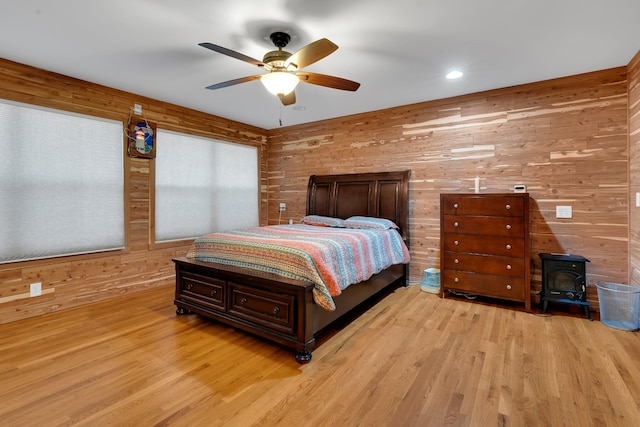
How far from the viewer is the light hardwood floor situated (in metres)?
1.71

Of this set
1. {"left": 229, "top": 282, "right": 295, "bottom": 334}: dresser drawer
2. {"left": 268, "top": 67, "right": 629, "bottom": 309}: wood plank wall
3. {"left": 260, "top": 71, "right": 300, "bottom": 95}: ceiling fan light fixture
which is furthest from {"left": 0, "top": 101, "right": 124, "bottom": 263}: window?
{"left": 268, "top": 67, "right": 629, "bottom": 309}: wood plank wall

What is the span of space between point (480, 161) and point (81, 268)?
4815 millimetres

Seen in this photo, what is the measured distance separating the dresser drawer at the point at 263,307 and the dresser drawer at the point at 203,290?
5.3 inches

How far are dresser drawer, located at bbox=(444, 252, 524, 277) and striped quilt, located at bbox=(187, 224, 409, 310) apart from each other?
0.78 m

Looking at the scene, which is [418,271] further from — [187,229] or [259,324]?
[187,229]

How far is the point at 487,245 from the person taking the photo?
3432 millimetres

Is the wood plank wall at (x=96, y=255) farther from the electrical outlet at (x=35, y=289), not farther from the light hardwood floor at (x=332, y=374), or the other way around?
the light hardwood floor at (x=332, y=374)

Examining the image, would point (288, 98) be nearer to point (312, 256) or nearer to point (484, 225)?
point (312, 256)

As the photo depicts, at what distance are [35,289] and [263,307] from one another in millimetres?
2518

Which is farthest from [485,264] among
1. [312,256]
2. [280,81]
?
[280,81]

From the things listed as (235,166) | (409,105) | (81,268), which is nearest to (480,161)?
(409,105)

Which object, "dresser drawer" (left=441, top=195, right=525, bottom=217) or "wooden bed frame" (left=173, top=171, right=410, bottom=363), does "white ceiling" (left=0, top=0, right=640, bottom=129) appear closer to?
"dresser drawer" (left=441, top=195, right=525, bottom=217)

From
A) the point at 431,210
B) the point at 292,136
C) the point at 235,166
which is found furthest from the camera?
the point at 292,136

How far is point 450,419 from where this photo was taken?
168 centimetres
